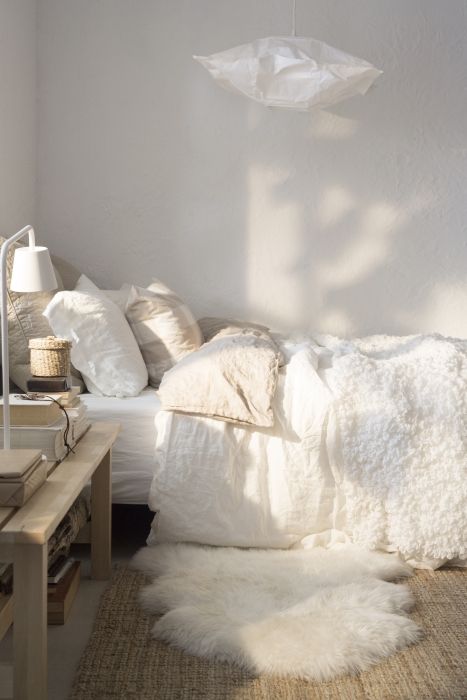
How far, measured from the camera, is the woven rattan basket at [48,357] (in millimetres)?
2525

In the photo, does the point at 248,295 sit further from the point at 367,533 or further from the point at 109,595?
the point at 109,595

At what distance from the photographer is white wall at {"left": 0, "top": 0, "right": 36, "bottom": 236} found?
12.8 feet

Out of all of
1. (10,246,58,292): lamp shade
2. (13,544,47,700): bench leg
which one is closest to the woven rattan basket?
(10,246,58,292): lamp shade

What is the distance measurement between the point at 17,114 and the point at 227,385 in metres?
2.00

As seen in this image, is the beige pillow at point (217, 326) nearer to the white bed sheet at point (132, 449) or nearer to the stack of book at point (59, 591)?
the white bed sheet at point (132, 449)

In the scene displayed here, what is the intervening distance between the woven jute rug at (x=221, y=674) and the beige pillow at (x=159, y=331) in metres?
1.22

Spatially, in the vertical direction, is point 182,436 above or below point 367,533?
above

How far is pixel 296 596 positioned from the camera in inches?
99.2

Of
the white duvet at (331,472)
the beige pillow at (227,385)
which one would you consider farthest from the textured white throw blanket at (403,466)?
the beige pillow at (227,385)

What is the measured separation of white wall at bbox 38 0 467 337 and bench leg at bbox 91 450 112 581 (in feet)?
6.49

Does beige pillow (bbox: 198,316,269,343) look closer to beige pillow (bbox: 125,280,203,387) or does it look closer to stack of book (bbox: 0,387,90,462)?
beige pillow (bbox: 125,280,203,387)

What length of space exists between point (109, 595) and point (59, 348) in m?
0.78

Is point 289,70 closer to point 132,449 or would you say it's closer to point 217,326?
point 217,326

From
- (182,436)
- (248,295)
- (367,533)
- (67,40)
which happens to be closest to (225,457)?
(182,436)
